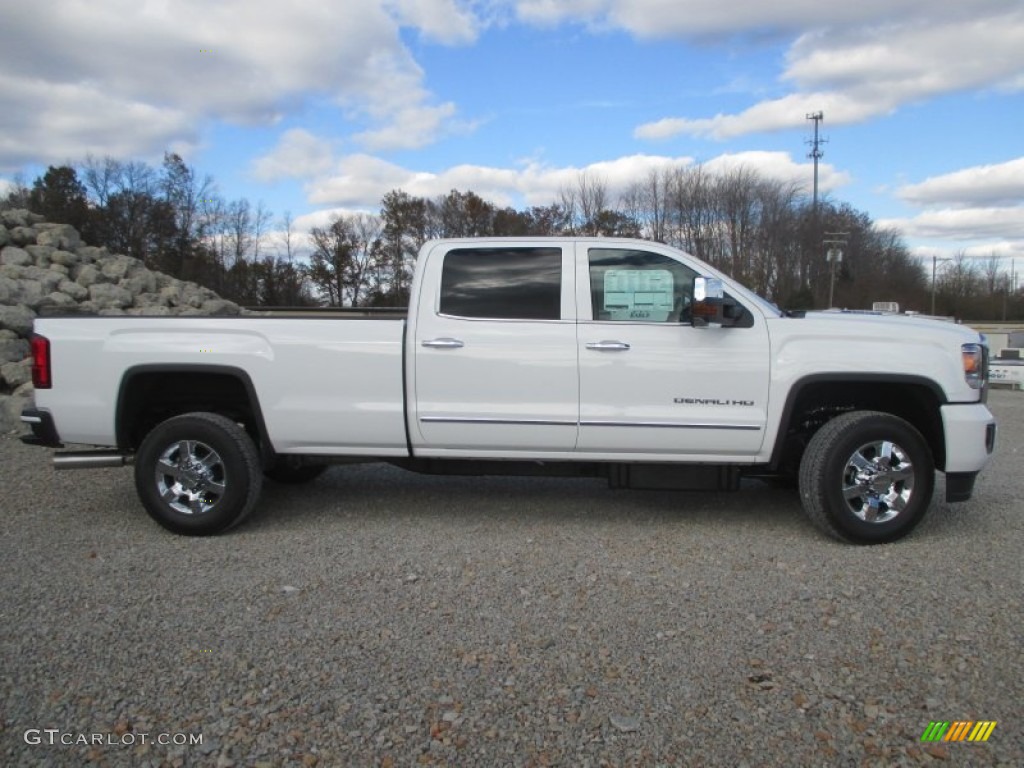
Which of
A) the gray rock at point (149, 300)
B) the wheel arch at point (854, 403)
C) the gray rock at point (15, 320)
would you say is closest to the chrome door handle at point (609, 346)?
the wheel arch at point (854, 403)

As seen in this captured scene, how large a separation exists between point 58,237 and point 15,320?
17.3 ft

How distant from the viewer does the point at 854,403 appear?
5.02 meters

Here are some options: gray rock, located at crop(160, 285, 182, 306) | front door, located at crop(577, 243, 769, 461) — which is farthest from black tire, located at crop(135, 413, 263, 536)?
gray rock, located at crop(160, 285, 182, 306)

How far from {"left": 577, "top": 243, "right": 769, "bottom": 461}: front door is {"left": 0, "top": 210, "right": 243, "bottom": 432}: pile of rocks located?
286 inches

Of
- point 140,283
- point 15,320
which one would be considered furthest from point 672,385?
point 140,283

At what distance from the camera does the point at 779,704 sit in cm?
287

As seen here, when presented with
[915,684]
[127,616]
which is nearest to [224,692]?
[127,616]

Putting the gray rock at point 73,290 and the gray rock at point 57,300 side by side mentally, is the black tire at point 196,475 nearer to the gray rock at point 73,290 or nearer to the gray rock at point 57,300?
the gray rock at point 57,300

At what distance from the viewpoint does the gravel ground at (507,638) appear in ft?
8.75

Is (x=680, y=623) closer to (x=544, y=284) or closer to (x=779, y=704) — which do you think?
(x=779, y=704)

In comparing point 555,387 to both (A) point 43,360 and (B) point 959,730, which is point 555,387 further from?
(A) point 43,360

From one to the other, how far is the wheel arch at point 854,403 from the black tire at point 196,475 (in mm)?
3375

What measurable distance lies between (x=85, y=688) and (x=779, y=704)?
8.80 feet

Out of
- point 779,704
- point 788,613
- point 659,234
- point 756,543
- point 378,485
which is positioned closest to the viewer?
point 779,704
